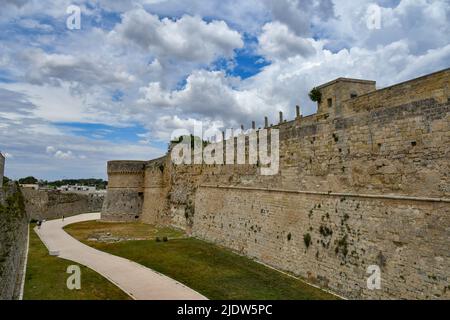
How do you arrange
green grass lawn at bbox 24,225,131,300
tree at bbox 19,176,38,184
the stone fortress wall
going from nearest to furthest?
the stone fortress wall, green grass lawn at bbox 24,225,131,300, tree at bbox 19,176,38,184

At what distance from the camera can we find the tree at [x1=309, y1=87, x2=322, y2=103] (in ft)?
42.3

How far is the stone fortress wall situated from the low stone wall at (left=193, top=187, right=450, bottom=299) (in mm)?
25

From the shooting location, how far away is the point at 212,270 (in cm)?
1398

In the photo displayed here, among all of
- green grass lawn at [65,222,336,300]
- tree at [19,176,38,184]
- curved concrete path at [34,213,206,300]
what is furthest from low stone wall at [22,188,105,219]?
tree at [19,176,38,184]

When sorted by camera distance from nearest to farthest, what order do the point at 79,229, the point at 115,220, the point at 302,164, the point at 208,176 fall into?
the point at 302,164 < the point at 208,176 < the point at 79,229 < the point at 115,220

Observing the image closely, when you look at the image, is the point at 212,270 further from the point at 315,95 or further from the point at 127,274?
the point at 315,95

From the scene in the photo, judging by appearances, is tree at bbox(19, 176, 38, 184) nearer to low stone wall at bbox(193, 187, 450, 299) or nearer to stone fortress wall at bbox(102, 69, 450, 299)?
stone fortress wall at bbox(102, 69, 450, 299)

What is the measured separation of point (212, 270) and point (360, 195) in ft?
21.5

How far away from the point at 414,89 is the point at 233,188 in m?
10.9

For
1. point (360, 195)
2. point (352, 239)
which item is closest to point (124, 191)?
point (352, 239)

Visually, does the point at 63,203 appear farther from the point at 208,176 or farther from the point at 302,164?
the point at 302,164

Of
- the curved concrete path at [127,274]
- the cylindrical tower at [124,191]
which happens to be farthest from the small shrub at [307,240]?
the cylindrical tower at [124,191]

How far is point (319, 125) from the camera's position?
12.4 metres
